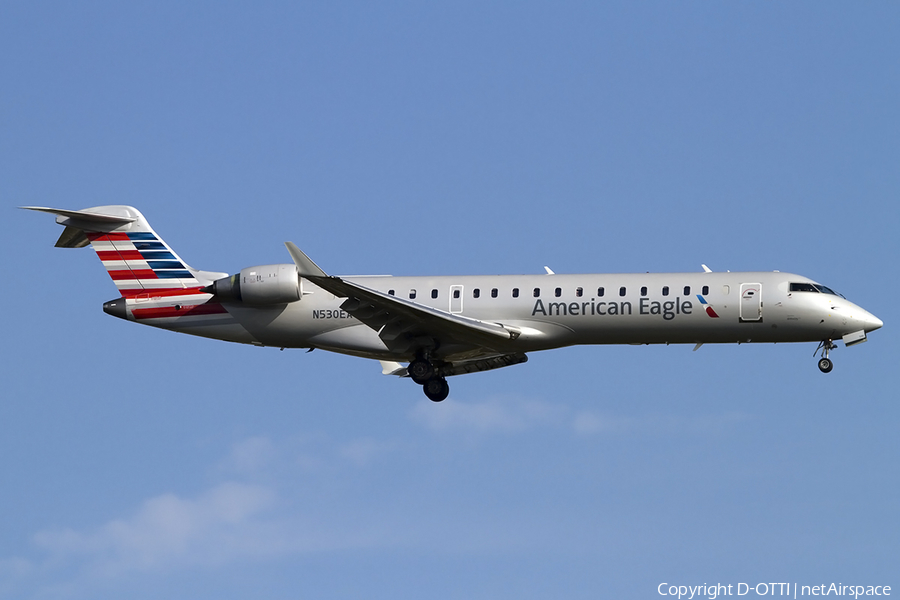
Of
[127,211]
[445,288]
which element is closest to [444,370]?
[445,288]

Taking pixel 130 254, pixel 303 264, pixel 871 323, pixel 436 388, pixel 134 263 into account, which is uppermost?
pixel 130 254

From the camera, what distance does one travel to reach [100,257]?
31.4 m

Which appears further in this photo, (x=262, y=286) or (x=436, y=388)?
(x=436, y=388)

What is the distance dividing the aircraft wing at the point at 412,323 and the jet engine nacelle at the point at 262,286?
6.70 ft

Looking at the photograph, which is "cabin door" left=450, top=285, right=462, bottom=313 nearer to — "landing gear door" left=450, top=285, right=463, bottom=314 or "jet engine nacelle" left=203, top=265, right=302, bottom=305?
"landing gear door" left=450, top=285, right=463, bottom=314

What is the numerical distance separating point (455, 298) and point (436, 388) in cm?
240

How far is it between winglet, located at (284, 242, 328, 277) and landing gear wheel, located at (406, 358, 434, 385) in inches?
178

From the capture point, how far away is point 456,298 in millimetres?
29953

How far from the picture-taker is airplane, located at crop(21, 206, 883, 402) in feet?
93.9

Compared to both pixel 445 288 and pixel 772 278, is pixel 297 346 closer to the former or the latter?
pixel 445 288

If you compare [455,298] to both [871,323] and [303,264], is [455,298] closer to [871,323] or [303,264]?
[303,264]

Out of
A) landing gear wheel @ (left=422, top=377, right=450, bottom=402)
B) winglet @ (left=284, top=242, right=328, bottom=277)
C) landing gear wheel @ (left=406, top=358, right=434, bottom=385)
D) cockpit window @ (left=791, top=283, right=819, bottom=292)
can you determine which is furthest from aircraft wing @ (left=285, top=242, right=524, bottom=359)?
cockpit window @ (left=791, top=283, right=819, bottom=292)

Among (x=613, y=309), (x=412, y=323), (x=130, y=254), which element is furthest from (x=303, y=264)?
(x=613, y=309)

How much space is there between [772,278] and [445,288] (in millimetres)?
7983
